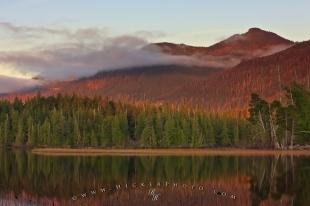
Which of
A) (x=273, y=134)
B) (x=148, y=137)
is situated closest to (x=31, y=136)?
(x=148, y=137)

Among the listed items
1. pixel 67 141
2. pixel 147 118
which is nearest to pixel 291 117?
pixel 147 118

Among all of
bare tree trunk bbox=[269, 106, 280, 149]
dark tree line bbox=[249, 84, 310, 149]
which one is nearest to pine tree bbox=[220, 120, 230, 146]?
dark tree line bbox=[249, 84, 310, 149]

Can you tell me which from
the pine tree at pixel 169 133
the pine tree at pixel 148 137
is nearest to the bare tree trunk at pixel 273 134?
the pine tree at pixel 169 133

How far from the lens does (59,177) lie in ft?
217

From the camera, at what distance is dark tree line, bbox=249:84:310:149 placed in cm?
13538

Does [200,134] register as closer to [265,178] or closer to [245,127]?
[245,127]

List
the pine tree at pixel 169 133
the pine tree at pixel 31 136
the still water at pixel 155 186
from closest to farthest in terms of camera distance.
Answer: the still water at pixel 155 186
the pine tree at pixel 169 133
the pine tree at pixel 31 136

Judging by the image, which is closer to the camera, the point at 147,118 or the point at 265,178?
the point at 265,178

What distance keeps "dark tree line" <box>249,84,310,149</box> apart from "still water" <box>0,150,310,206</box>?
211 feet

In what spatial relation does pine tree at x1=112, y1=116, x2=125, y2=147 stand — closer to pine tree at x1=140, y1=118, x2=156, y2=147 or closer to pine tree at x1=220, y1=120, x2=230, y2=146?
pine tree at x1=140, y1=118, x2=156, y2=147

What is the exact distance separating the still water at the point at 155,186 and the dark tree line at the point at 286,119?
64273 mm

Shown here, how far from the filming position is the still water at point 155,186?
138 feet

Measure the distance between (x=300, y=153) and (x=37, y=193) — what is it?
250 ft

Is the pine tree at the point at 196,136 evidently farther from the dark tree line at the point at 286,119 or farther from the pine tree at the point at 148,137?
the dark tree line at the point at 286,119
